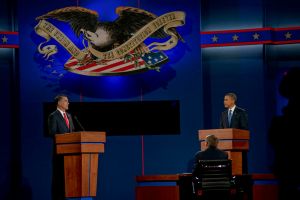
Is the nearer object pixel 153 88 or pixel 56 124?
pixel 56 124

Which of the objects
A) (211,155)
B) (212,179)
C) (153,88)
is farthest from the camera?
(153,88)

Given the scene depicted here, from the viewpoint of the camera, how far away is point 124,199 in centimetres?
859

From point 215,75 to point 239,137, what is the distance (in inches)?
90.5

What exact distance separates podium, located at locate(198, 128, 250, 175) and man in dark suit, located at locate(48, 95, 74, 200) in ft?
5.93

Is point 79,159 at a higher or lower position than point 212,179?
higher

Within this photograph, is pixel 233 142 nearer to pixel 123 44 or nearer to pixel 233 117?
pixel 233 117

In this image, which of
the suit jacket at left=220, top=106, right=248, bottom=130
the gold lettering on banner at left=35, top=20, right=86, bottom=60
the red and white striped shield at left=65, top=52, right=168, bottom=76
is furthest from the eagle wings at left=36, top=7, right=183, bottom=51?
the suit jacket at left=220, top=106, right=248, bottom=130

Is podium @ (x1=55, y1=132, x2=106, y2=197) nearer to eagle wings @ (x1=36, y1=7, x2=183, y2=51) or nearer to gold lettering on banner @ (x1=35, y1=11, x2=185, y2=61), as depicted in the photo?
gold lettering on banner @ (x1=35, y1=11, x2=185, y2=61)

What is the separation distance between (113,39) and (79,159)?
8.60 feet

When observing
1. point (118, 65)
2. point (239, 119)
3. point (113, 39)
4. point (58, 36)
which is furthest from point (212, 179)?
point (58, 36)

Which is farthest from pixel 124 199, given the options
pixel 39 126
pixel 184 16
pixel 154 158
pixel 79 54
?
pixel 184 16

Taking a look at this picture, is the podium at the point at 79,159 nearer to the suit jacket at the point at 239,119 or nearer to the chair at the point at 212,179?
the chair at the point at 212,179

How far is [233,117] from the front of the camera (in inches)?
290

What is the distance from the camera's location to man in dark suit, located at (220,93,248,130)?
7.34m
